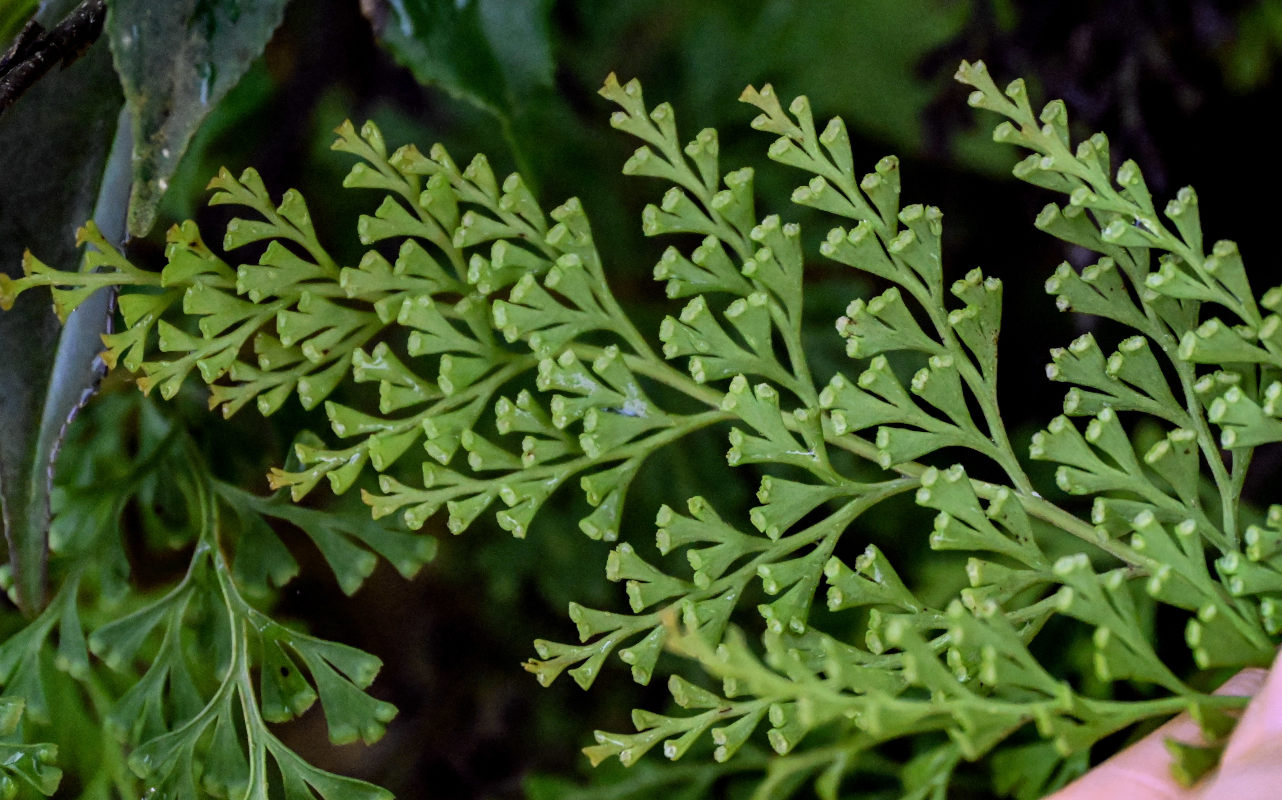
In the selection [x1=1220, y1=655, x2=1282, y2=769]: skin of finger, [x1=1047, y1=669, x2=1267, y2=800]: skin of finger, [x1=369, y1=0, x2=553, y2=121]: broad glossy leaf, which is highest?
[x1=369, y1=0, x2=553, y2=121]: broad glossy leaf

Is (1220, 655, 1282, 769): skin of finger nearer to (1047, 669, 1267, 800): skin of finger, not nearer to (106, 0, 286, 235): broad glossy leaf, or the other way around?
(1047, 669, 1267, 800): skin of finger

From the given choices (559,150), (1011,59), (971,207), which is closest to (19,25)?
(559,150)

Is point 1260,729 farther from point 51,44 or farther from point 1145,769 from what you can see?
point 51,44

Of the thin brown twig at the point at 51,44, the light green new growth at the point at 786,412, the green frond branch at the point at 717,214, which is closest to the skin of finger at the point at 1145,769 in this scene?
the light green new growth at the point at 786,412

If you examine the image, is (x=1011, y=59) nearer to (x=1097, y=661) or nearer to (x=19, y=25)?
(x=1097, y=661)

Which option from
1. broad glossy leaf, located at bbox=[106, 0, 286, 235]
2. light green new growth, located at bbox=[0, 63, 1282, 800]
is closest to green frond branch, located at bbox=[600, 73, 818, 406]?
light green new growth, located at bbox=[0, 63, 1282, 800]

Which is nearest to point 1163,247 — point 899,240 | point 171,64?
point 899,240

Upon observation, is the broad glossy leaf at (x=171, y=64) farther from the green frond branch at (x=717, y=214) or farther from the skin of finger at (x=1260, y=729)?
the skin of finger at (x=1260, y=729)
